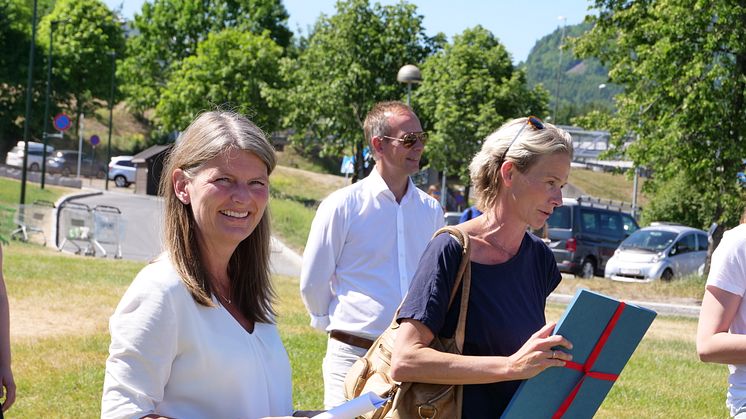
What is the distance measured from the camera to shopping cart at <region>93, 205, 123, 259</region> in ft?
86.5

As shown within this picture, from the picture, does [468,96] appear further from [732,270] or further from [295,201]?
[732,270]

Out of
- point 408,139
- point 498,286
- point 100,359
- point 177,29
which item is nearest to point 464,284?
point 498,286

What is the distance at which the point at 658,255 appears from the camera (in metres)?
25.4

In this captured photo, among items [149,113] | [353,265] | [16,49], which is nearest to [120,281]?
[353,265]

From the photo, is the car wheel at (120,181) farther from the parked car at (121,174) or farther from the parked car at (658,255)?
the parked car at (658,255)

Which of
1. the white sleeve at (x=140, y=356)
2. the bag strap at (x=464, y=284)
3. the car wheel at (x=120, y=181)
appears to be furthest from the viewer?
the car wheel at (x=120, y=181)

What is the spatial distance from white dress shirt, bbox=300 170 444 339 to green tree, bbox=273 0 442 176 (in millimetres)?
39050

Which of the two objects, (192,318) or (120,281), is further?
(120,281)

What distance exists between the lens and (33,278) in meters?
16.6

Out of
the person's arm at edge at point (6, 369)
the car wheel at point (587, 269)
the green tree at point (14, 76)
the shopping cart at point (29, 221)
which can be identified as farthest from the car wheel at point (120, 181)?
the person's arm at edge at point (6, 369)

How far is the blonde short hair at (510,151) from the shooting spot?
3.17 metres

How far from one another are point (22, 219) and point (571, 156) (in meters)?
27.9

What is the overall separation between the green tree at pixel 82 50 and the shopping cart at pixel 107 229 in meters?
47.3

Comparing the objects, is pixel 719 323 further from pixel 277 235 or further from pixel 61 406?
pixel 277 235
